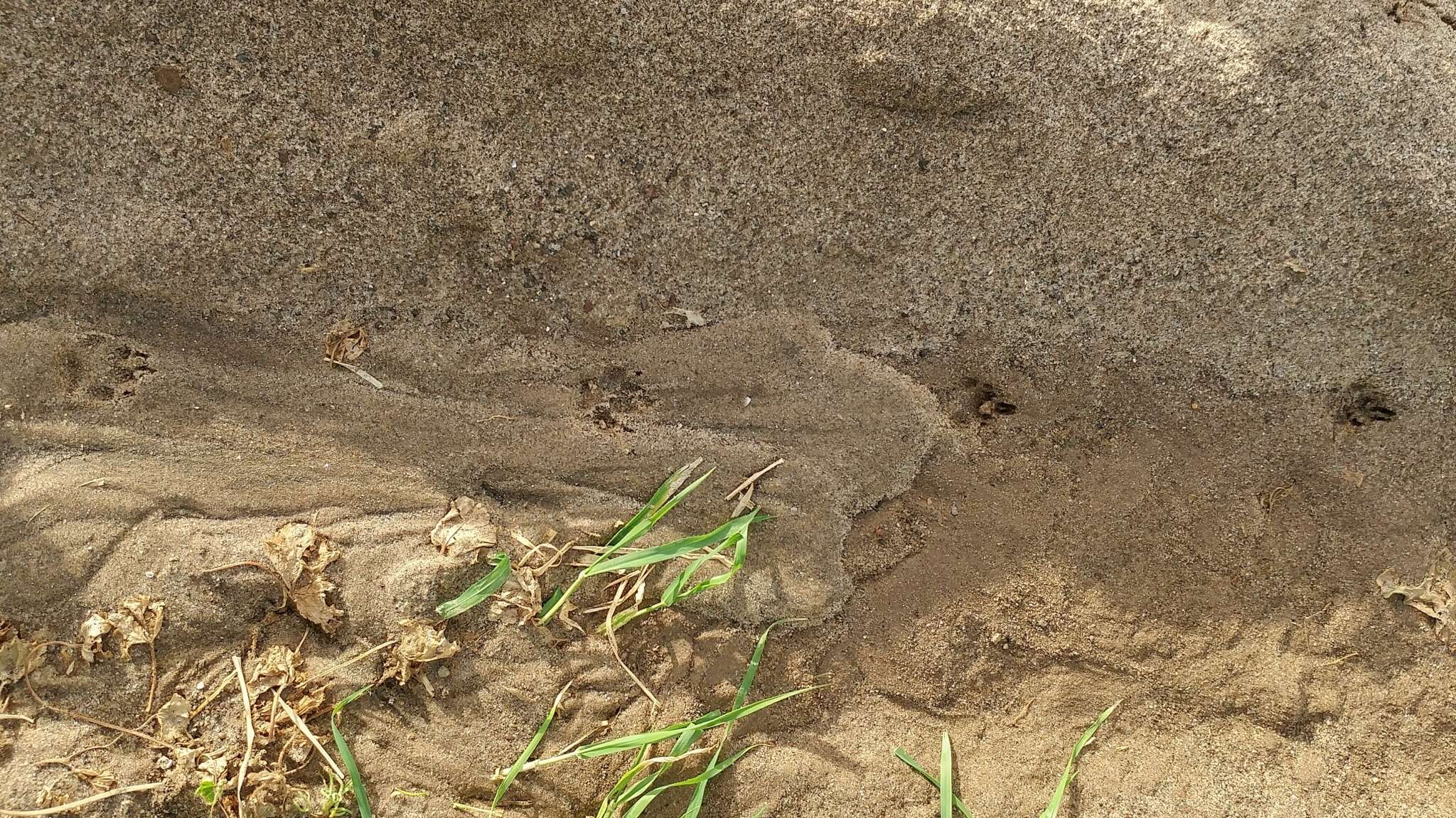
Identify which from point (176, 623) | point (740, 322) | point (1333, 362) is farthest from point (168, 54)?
point (1333, 362)

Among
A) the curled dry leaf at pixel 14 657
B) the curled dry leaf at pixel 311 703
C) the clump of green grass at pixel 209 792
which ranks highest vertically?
the curled dry leaf at pixel 14 657

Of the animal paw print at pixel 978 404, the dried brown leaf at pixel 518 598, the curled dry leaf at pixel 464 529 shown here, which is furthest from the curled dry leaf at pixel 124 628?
the animal paw print at pixel 978 404

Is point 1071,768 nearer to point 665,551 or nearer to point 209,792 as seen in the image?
point 665,551

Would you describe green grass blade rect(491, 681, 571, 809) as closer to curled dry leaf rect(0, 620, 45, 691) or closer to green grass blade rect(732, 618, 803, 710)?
green grass blade rect(732, 618, 803, 710)

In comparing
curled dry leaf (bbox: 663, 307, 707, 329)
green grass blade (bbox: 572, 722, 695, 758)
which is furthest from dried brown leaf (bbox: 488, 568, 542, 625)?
curled dry leaf (bbox: 663, 307, 707, 329)

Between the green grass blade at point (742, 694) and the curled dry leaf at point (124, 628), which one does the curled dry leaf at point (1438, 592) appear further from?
the curled dry leaf at point (124, 628)

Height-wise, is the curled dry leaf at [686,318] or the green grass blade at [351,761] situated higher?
the curled dry leaf at [686,318]

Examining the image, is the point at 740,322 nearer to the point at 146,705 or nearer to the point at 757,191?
the point at 757,191
